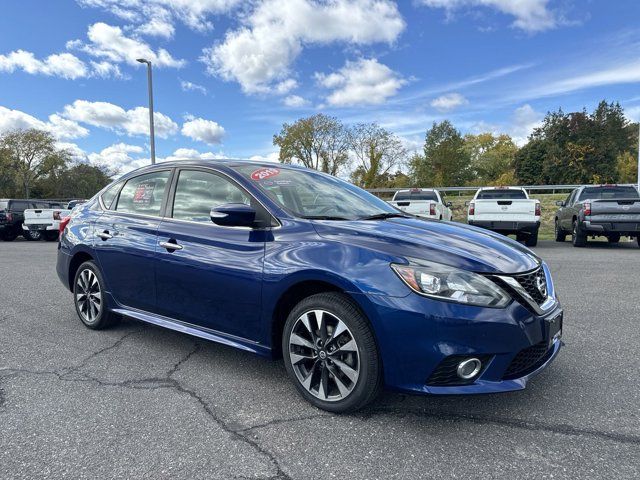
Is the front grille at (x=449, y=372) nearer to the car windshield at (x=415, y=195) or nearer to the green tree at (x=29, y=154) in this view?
the car windshield at (x=415, y=195)

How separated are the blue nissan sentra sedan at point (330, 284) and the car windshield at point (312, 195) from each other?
0.06 feet

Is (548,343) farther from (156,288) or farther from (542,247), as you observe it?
(542,247)

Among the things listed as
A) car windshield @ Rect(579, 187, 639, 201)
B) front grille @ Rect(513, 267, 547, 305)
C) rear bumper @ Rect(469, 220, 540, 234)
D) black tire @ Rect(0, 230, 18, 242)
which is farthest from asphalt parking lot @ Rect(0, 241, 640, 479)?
black tire @ Rect(0, 230, 18, 242)

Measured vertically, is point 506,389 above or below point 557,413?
above

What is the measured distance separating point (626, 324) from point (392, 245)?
10.8 feet

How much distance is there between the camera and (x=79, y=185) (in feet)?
188

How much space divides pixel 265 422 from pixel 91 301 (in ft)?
8.83

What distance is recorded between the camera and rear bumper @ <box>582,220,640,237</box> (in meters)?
10.8

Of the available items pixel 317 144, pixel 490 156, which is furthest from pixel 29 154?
pixel 490 156

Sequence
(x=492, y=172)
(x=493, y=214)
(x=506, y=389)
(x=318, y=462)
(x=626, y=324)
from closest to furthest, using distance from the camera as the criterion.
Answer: (x=318, y=462) < (x=506, y=389) < (x=626, y=324) < (x=493, y=214) < (x=492, y=172)

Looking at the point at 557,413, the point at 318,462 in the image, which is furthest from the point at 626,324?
the point at 318,462

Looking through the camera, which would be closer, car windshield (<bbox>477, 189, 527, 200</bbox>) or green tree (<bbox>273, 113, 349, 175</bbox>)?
car windshield (<bbox>477, 189, 527, 200</bbox>)

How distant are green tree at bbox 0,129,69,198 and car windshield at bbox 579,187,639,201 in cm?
5355

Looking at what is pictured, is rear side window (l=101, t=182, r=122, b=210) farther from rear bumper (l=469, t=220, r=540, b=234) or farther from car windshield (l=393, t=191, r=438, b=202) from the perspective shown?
car windshield (l=393, t=191, r=438, b=202)
